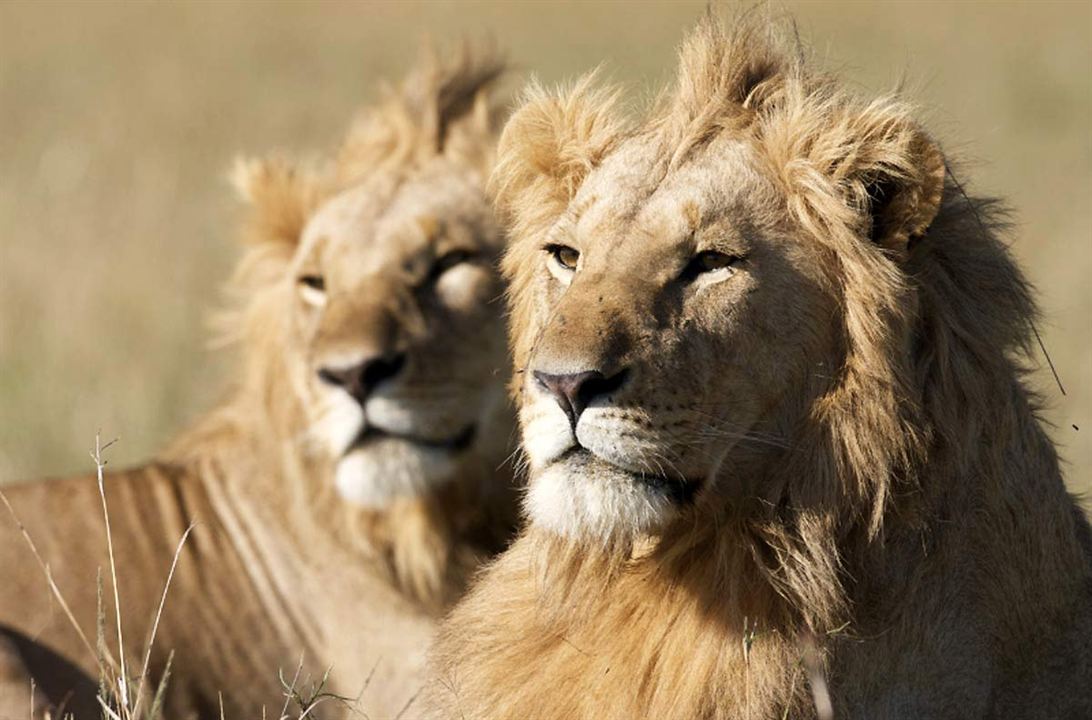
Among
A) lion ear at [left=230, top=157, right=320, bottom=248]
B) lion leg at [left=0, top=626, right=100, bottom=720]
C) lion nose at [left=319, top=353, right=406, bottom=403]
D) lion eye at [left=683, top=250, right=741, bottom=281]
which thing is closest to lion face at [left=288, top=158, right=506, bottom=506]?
lion nose at [left=319, top=353, right=406, bottom=403]

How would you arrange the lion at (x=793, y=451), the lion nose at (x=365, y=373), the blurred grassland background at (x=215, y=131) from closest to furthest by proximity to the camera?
the lion at (x=793, y=451) < the lion nose at (x=365, y=373) < the blurred grassland background at (x=215, y=131)

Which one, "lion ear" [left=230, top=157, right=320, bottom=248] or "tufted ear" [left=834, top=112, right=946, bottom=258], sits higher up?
"lion ear" [left=230, top=157, right=320, bottom=248]

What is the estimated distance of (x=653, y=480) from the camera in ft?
11.6

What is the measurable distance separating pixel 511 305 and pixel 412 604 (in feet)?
6.68

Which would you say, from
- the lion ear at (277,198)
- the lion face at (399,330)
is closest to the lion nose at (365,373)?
the lion face at (399,330)

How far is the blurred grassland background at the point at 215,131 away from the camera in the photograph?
10.3 m

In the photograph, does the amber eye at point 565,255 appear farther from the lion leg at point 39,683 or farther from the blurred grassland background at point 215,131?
the lion leg at point 39,683

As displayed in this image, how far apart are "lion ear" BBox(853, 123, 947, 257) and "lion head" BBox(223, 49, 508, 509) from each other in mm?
1728

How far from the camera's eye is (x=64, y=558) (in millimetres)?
6145

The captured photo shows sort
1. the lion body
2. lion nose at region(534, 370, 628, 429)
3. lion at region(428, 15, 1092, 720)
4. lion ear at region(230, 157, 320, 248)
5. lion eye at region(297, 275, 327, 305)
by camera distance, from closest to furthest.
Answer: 1. lion nose at region(534, 370, 628, 429)
2. lion at region(428, 15, 1092, 720)
3. the lion body
4. lion eye at region(297, 275, 327, 305)
5. lion ear at region(230, 157, 320, 248)

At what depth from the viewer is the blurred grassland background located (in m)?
10.3

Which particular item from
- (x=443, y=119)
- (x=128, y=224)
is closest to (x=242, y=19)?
(x=128, y=224)

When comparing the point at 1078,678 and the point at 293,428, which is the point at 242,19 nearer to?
the point at 293,428

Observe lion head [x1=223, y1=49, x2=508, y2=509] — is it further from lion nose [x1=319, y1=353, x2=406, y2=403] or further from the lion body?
the lion body
